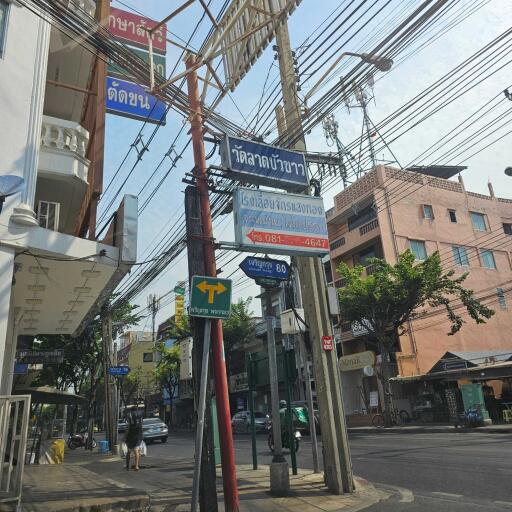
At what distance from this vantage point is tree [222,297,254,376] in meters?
37.7

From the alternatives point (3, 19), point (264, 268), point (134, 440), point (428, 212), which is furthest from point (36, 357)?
point (428, 212)

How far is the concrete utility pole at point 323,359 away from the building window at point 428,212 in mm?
24113

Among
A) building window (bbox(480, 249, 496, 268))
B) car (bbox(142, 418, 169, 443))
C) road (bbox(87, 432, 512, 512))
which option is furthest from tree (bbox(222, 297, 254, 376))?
road (bbox(87, 432, 512, 512))

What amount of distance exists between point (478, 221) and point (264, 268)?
29.8 m

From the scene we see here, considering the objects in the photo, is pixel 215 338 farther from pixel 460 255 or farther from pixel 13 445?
pixel 460 255

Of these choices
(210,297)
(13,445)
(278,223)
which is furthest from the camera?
(278,223)

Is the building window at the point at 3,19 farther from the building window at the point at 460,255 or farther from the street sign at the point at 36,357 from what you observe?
the building window at the point at 460,255

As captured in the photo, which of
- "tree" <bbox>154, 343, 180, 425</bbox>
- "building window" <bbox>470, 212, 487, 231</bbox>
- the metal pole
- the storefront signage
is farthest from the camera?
"tree" <bbox>154, 343, 180, 425</bbox>

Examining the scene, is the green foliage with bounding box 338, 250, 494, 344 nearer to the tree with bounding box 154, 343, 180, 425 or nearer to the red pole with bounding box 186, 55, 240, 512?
the red pole with bounding box 186, 55, 240, 512

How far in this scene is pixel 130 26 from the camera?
10.3m

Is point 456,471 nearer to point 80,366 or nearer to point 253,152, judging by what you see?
point 253,152

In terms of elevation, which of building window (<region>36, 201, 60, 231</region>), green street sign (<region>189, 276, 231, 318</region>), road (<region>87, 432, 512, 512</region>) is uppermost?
building window (<region>36, 201, 60, 231</region>)

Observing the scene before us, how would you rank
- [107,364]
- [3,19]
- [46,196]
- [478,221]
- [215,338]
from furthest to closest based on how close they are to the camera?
1. [478,221]
2. [107,364]
3. [46,196]
4. [3,19]
5. [215,338]

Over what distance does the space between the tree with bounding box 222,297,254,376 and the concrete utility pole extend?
28786 mm
